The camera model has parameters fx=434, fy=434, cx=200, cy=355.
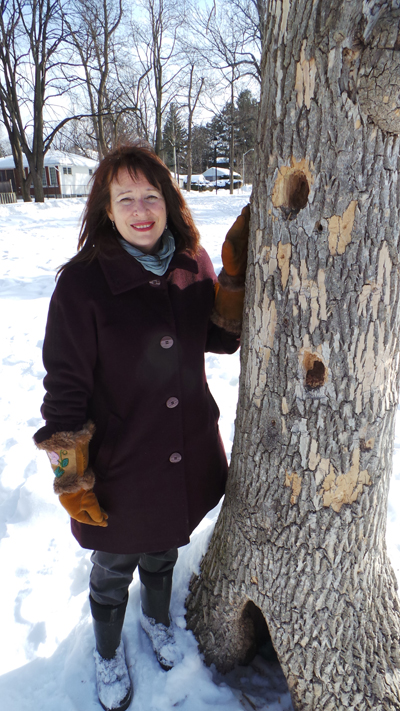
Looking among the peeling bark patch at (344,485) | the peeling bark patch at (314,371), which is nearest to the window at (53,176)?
the peeling bark patch at (314,371)

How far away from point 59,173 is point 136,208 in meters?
38.5

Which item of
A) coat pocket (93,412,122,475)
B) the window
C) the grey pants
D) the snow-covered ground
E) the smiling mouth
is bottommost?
the snow-covered ground

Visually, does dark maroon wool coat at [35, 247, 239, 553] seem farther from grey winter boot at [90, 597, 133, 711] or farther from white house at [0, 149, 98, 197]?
white house at [0, 149, 98, 197]

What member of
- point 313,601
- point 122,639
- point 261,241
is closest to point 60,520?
point 122,639

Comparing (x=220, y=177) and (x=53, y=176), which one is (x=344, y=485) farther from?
(x=220, y=177)

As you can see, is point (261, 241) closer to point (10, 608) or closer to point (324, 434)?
point (324, 434)

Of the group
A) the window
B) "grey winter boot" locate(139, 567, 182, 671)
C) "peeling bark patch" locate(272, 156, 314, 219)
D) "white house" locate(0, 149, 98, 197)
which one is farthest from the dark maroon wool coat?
the window

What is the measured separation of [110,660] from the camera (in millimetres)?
1813

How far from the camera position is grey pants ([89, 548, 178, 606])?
1677 millimetres

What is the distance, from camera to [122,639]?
77.3 inches

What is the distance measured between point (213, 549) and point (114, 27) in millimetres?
25864

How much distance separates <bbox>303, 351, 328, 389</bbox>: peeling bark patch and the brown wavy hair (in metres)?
0.67

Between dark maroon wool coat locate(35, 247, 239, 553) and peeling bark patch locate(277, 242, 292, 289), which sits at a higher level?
peeling bark patch locate(277, 242, 292, 289)

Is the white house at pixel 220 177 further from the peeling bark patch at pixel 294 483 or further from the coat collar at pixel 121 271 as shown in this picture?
the peeling bark patch at pixel 294 483
